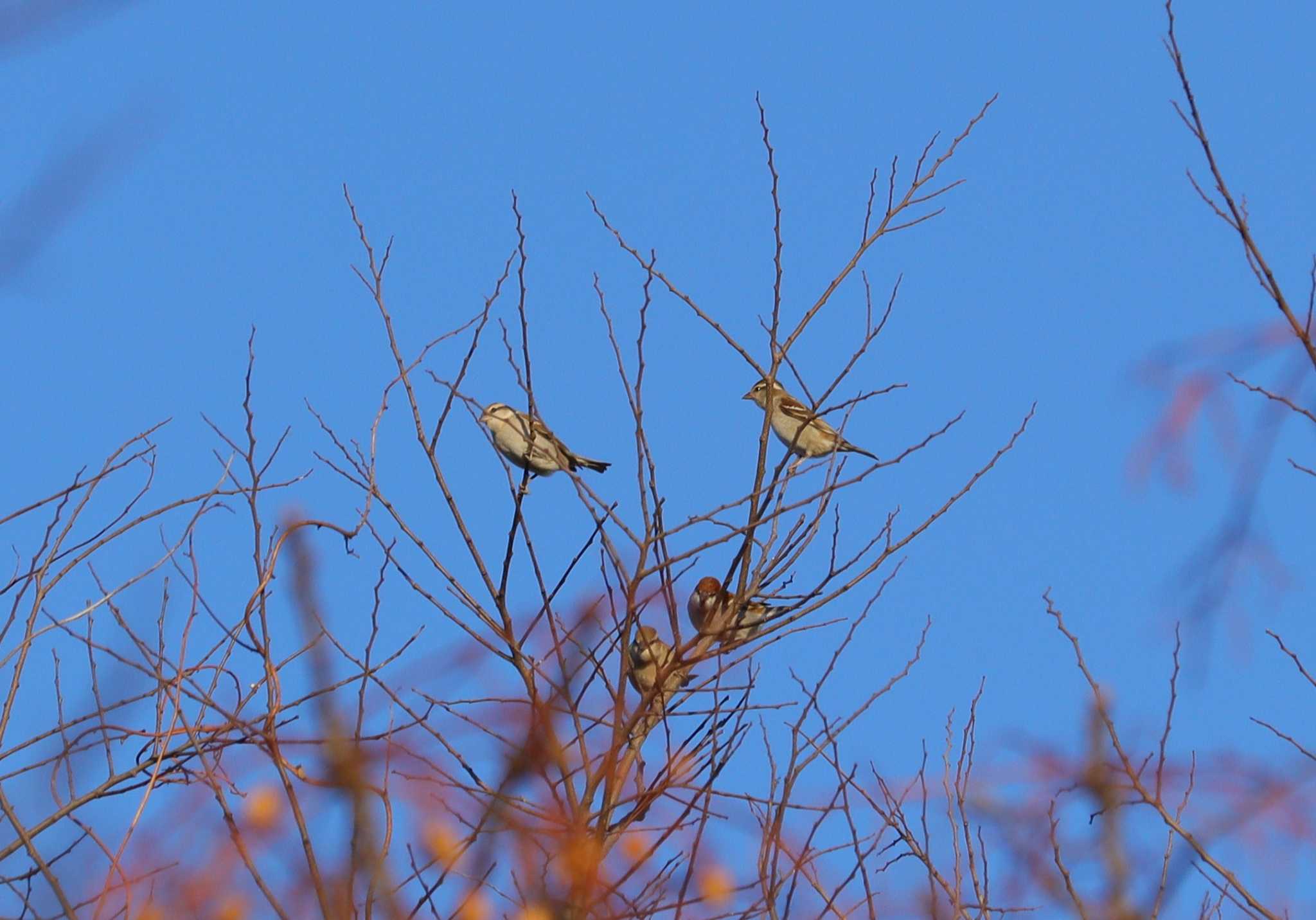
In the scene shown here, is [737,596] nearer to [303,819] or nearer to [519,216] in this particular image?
[519,216]

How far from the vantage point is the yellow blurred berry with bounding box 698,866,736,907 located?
16.8 ft

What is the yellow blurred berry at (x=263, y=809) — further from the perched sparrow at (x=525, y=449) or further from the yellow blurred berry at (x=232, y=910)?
the perched sparrow at (x=525, y=449)

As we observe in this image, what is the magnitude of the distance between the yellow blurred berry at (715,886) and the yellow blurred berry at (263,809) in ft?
4.68

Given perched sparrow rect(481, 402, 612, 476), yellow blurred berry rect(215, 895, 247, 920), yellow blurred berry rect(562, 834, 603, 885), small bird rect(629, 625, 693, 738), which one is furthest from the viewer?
perched sparrow rect(481, 402, 612, 476)

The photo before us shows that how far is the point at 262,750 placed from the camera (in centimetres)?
419

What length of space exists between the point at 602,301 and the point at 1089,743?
2.30m

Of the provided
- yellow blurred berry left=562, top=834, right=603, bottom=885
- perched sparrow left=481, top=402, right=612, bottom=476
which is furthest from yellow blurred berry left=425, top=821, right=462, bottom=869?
perched sparrow left=481, top=402, right=612, bottom=476

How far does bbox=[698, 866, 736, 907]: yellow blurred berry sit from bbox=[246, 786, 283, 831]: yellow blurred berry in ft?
4.68

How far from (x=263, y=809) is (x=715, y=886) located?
5.07 feet

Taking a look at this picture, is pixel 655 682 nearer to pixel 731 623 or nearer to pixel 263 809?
pixel 731 623

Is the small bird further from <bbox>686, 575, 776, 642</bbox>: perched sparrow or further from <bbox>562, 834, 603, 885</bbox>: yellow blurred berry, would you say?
<bbox>562, 834, 603, 885</bbox>: yellow blurred berry

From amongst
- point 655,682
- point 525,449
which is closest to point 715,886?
point 655,682

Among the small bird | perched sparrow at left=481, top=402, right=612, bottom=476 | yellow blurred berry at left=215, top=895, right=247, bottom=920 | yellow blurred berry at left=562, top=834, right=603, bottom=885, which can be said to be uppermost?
perched sparrow at left=481, top=402, right=612, bottom=476

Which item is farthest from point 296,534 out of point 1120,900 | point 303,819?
point 1120,900
